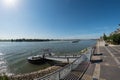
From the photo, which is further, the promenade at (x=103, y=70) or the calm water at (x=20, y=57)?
the calm water at (x=20, y=57)

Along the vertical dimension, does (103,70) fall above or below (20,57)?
above

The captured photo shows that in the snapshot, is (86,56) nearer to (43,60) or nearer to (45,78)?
(45,78)

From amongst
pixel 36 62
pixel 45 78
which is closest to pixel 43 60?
pixel 36 62

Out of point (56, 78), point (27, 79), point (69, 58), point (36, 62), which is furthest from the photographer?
point (36, 62)

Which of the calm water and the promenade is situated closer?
the promenade

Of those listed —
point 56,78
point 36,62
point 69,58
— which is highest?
point 56,78

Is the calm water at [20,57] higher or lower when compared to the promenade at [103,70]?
lower

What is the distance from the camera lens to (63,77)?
856 centimetres

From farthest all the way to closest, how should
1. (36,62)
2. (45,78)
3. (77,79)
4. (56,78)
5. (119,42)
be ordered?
(119,42)
(36,62)
(77,79)
(56,78)
(45,78)

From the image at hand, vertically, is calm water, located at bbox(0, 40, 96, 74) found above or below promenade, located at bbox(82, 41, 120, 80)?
below

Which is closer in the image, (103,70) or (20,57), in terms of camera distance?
(103,70)

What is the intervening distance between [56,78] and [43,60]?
20.9 meters

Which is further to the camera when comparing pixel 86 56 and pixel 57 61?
pixel 57 61

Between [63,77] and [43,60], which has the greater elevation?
[63,77]
